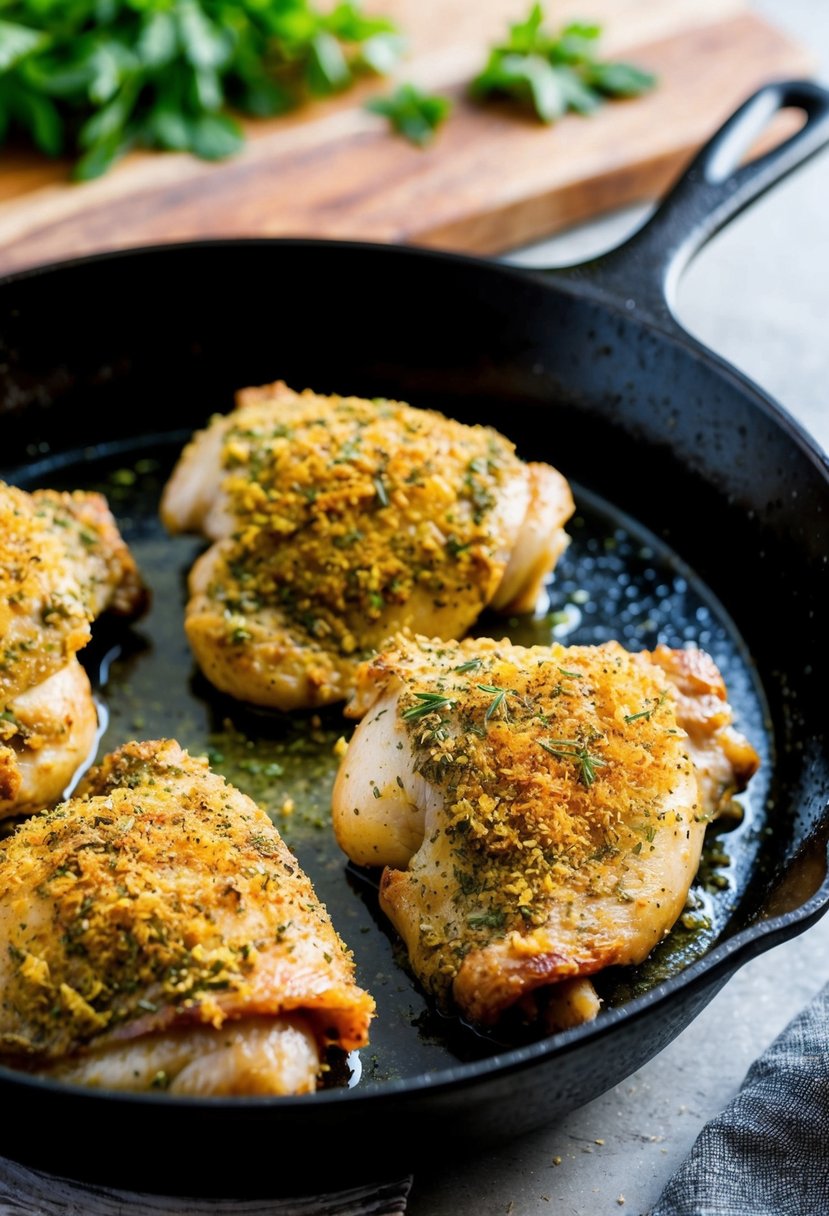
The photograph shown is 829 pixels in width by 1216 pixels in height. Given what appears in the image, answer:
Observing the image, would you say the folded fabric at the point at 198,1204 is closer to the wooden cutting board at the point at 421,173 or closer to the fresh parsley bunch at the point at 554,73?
the wooden cutting board at the point at 421,173

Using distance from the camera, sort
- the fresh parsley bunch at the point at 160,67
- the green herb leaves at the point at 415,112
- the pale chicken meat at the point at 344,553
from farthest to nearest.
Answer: the green herb leaves at the point at 415,112
the fresh parsley bunch at the point at 160,67
the pale chicken meat at the point at 344,553

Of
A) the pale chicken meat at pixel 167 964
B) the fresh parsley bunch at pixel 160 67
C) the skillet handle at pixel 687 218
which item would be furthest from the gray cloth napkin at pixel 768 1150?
the fresh parsley bunch at pixel 160 67

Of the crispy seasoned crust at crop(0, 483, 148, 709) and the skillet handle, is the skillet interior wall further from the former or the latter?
the crispy seasoned crust at crop(0, 483, 148, 709)

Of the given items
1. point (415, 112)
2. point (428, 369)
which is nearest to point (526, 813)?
point (428, 369)

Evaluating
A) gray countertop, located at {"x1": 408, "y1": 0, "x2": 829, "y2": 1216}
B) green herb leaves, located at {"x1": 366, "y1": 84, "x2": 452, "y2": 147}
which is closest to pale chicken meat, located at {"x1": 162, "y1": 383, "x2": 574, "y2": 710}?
gray countertop, located at {"x1": 408, "y1": 0, "x2": 829, "y2": 1216}

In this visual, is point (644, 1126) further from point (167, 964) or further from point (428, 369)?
point (428, 369)
